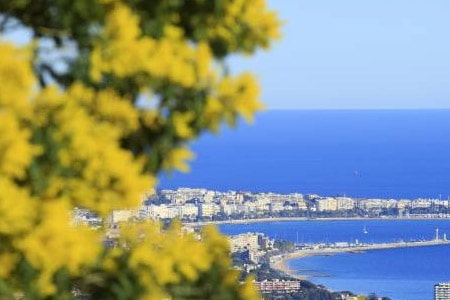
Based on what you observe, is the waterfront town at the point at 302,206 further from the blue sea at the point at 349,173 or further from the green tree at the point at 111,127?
the green tree at the point at 111,127

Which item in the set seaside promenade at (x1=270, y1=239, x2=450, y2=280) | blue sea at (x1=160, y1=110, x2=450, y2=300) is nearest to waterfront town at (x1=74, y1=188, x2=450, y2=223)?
blue sea at (x1=160, y1=110, x2=450, y2=300)

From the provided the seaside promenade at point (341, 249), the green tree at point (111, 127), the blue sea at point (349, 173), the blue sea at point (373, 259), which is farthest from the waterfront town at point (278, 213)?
the green tree at point (111, 127)

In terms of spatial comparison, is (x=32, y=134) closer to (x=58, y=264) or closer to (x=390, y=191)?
(x=58, y=264)

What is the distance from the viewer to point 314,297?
98.1 ft

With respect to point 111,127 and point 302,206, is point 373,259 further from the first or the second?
point 111,127

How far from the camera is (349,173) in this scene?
82.4 meters

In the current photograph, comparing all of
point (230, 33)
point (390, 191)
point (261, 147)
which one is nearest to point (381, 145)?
point (261, 147)

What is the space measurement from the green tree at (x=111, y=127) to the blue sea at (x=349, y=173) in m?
27.8

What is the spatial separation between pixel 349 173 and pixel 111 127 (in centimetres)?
8096

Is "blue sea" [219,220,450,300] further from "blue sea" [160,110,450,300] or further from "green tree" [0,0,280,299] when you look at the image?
"green tree" [0,0,280,299]

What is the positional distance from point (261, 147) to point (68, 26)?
4285 inches

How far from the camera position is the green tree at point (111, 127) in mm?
1922

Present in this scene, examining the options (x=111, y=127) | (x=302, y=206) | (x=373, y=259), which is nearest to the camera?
(x=111, y=127)

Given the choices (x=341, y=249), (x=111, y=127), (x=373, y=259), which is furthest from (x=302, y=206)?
(x=111, y=127)
